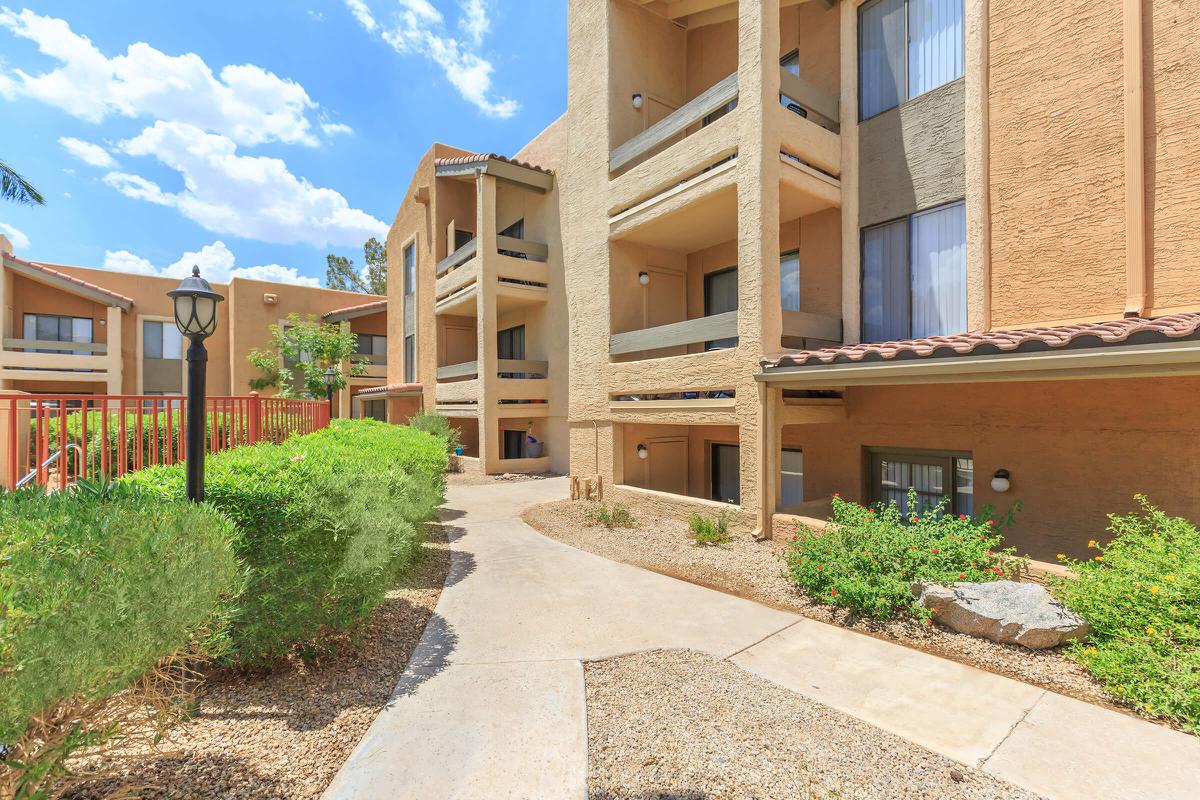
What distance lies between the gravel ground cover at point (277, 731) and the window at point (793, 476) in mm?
7661

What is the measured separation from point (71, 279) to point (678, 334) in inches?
1151

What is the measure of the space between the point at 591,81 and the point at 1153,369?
39.3 feet

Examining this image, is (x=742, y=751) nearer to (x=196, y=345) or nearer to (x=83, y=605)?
(x=83, y=605)

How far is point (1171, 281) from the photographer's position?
6277 mm

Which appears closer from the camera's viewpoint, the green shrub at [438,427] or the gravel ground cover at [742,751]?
the gravel ground cover at [742,751]

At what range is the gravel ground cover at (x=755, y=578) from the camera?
421cm

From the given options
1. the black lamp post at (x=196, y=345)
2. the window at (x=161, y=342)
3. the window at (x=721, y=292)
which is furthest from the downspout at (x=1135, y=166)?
the window at (x=161, y=342)

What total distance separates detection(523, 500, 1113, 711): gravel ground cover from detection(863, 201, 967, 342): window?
456 centimetres

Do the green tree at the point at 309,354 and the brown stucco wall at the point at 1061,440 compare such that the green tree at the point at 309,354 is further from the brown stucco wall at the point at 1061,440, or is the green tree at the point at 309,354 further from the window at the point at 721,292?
the brown stucco wall at the point at 1061,440

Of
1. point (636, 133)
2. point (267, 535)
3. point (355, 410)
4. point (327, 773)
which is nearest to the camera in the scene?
point (327, 773)

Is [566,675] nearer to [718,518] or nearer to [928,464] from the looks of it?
[718,518]

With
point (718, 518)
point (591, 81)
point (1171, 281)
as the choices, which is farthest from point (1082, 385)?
point (591, 81)

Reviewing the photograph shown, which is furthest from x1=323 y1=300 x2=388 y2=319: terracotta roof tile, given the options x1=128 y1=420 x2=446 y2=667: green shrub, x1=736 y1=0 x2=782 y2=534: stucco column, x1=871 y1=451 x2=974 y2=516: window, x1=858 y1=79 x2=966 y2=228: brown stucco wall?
x1=871 y1=451 x2=974 y2=516: window

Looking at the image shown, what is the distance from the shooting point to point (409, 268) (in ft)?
80.2
